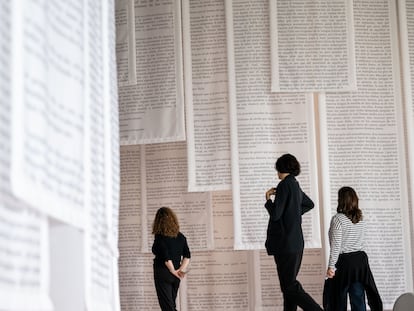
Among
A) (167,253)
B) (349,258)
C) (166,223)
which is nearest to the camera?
(349,258)

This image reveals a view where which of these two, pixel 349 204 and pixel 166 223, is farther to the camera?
pixel 166 223

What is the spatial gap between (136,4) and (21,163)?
8526 mm

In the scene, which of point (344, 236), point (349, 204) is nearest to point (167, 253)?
point (344, 236)

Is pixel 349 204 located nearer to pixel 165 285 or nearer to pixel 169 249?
pixel 169 249

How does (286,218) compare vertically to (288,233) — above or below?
above

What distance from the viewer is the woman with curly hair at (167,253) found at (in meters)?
8.09

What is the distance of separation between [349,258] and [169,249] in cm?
194

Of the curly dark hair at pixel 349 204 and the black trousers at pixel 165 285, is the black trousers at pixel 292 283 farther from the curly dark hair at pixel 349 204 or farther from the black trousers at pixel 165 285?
the black trousers at pixel 165 285

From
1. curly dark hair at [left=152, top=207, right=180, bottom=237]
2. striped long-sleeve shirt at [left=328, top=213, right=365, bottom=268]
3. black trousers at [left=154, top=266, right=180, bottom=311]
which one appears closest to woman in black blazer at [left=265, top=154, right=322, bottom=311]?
striped long-sleeve shirt at [left=328, top=213, right=365, bottom=268]

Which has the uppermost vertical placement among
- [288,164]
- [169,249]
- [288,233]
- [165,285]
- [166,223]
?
[288,164]

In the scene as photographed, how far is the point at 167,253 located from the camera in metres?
8.19

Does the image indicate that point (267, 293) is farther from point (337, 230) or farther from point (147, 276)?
point (337, 230)

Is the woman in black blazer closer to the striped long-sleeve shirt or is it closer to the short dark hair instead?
the short dark hair

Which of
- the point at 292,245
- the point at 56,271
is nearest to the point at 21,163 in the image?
the point at 56,271
